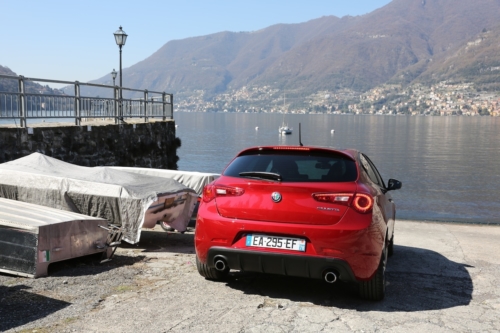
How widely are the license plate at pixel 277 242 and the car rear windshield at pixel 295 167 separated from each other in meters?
0.56

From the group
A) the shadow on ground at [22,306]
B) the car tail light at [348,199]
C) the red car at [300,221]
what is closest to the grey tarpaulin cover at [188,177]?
the red car at [300,221]

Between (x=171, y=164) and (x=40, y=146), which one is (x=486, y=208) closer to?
(x=171, y=164)

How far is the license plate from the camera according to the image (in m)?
4.93

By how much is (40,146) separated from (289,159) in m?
8.73

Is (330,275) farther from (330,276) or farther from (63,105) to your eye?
(63,105)

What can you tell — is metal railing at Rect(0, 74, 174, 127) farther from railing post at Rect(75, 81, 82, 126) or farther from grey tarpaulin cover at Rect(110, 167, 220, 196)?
grey tarpaulin cover at Rect(110, 167, 220, 196)

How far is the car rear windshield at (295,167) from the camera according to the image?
5223 mm

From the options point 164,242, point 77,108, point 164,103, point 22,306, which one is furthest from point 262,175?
point 164,103

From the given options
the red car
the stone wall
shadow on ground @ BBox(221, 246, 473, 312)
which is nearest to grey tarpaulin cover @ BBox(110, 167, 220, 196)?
the stone wall

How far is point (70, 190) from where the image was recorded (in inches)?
301

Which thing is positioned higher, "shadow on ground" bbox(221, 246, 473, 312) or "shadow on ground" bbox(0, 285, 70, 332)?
"shadow on ground" bbox(0, 285, 70, 332)

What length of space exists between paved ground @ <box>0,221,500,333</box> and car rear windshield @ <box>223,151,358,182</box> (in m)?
1.17

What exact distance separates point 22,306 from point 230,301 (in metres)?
1.81

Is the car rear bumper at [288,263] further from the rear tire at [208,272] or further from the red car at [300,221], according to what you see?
the rear tire at [208,272]
